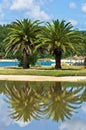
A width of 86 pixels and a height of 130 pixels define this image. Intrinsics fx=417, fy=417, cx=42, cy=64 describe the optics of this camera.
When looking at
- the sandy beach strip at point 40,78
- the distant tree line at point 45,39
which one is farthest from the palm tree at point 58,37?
the sandy beach strip at point 40,78

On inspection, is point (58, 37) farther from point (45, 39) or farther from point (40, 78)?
point (40, 78)

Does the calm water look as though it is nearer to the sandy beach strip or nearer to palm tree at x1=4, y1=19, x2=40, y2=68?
the sandy beach strip

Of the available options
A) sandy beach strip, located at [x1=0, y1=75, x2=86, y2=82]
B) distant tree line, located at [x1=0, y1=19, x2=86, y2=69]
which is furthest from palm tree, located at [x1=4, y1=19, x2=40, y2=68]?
sandy beach strip, located at [x1=0, y1=75, x2=86, y2=82]

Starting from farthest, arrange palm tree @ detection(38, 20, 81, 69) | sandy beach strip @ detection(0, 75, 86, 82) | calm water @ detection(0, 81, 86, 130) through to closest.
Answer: palm tree @ detection(38, 20, 81, 69)
sandy beach strip @ detection(0, 75, 86, 82)
calm water @ detection(0, 81, 86, 130)

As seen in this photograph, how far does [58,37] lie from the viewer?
193 ft

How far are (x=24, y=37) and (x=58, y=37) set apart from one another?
526 cm

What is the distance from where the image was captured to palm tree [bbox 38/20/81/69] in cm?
5822

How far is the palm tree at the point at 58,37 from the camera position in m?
58.2

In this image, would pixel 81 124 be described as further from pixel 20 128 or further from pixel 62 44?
pixel 62 44

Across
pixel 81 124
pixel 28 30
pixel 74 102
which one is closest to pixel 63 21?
pixel 28 30

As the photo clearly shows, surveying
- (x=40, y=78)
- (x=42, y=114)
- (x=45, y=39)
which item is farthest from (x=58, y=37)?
(x=42, y=114)

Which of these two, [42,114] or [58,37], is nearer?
[42,114]

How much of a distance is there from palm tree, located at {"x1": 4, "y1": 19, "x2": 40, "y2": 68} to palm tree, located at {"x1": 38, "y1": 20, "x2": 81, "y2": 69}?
1807 millimetres

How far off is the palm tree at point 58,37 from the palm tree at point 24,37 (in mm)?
1807
